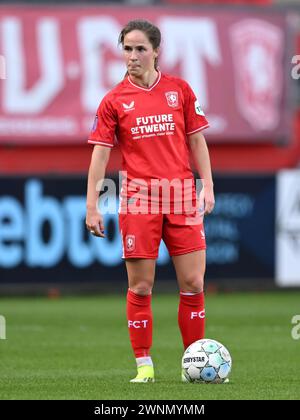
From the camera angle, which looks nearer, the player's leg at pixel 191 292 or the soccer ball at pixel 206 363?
the soccer ball at pixel 206 363

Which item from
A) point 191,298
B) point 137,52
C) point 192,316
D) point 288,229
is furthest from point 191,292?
point 288,229

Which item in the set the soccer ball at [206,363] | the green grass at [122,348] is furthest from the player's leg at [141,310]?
the soccer ball at [206,363]

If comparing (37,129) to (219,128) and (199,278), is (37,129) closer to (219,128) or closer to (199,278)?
(219,128)

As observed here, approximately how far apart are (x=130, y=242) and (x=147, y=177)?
41 cm

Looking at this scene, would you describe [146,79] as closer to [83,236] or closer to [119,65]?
[83,236]

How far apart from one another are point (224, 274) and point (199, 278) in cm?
850

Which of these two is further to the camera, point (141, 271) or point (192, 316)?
point (192, 316)

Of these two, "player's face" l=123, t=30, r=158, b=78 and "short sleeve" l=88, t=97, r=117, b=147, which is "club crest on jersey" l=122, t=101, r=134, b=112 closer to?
"short sleeve" l=88, t=97, r=117, b=147

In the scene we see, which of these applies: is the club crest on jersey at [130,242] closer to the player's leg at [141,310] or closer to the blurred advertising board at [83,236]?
the player's leg at [141,310]

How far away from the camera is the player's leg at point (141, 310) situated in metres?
7.34

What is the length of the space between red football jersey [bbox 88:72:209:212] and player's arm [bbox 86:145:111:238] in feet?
0.24

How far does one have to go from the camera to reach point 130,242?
732 centimetres

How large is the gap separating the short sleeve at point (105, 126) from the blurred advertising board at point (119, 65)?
10.4 meters

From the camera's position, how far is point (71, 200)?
15.4 meters
